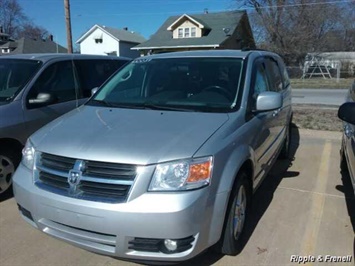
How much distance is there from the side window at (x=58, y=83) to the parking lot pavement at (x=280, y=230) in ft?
5.15

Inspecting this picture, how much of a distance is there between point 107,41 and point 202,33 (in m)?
17.7

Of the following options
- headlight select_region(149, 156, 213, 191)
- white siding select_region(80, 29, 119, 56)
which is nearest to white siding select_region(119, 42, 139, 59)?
white siding select_region(80, 29, 119, 56)

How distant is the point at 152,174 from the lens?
269 centimetres

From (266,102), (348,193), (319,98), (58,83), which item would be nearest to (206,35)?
(319,98)

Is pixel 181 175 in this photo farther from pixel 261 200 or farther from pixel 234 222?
pixel 261 200

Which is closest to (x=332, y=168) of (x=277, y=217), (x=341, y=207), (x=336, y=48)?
(x=341, y=207)

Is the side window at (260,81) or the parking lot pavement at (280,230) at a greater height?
the side window at (260,81)

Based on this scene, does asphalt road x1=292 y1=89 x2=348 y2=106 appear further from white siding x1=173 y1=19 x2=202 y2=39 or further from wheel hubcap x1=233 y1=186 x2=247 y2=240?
white siding x1=173 y1=19 x2=202 y2=39

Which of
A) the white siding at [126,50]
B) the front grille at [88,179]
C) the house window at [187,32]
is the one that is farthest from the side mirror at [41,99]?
the white siding at [126,50]

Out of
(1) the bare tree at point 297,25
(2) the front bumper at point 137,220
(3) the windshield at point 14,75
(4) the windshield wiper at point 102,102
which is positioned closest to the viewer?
(2) the front bumper at point 137,220

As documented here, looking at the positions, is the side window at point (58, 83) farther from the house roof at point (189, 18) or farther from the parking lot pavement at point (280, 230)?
the house roof at point (189, 18)

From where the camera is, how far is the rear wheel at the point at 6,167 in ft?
15.3

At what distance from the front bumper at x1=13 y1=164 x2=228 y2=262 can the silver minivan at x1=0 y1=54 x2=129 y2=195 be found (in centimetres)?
202

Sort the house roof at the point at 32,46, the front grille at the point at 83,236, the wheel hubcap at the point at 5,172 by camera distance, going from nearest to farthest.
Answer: the front grille at the point at 83,236
the wheel hubcap at the point at 5,172
the house roof at the point at 32,46
